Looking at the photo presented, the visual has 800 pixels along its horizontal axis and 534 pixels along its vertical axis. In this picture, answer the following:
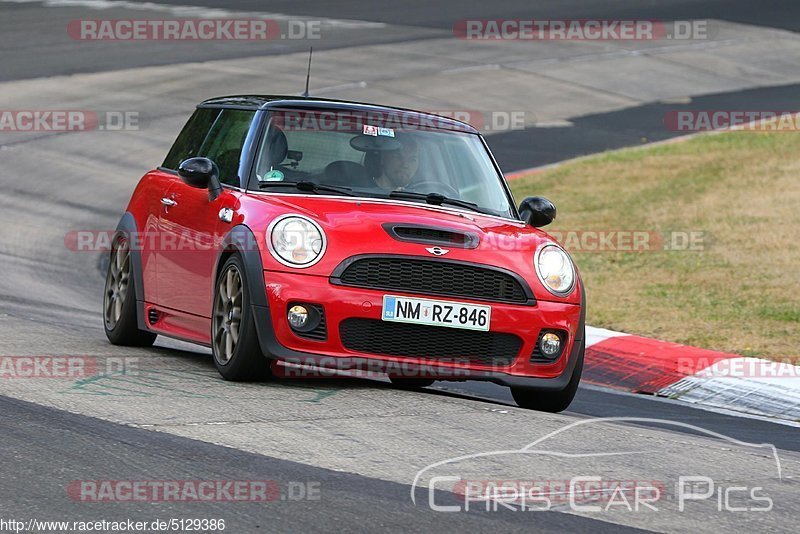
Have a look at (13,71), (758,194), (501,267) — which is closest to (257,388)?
(501,267)

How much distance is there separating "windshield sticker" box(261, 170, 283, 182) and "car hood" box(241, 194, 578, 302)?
235 mm

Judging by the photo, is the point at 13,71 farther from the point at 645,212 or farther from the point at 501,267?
the point at 501,267

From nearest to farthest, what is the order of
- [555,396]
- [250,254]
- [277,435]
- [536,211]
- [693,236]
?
[277,435]
[250,254]
[555,396]
[536,211]
[693,236]

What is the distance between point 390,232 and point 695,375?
303 cm

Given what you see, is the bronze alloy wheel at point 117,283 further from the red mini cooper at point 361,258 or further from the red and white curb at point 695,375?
the red and white curb at point 695,375

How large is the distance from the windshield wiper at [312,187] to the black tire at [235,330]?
1.84 feet

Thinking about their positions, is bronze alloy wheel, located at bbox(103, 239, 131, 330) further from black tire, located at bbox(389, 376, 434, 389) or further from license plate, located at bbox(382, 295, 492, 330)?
license plate, located at bbox(382, 295, 492, 330)

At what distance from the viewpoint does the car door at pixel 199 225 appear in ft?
26.9

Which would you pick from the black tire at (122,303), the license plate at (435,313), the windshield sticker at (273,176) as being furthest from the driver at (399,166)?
the black tire at (122,303)

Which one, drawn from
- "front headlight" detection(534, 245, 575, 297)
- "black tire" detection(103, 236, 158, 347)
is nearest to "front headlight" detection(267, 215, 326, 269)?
"front headlight" detection(534, 245, 575, 297)

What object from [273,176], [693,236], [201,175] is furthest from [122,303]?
[693,236]

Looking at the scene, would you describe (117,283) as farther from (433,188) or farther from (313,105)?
(433,188)

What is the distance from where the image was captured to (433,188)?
848 cm

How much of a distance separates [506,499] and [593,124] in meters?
18.6
